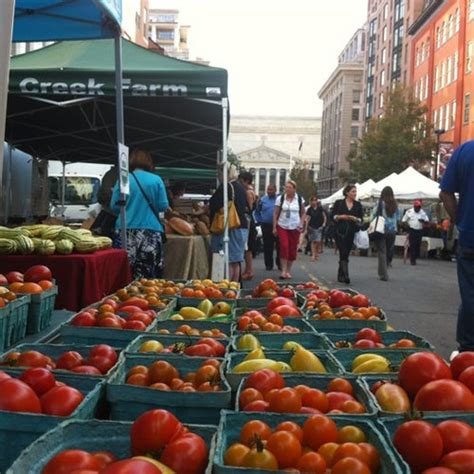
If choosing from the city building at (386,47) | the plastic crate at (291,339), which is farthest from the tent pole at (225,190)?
the city building at (386,47)

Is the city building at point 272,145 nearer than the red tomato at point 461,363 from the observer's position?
No

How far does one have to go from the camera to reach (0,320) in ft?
12.2

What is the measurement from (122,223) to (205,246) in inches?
164

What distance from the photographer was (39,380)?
258cm

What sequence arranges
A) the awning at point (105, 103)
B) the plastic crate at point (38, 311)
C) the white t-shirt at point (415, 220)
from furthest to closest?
1. the white t-shirt at point (415, 220)
2. the awning at point (105, 103)
3. the plastic crate at point (38, 311)

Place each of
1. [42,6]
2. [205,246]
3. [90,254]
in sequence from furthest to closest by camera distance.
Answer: [205,246] → [42,6] → [90,254]

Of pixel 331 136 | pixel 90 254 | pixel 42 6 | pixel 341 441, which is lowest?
pixel 341 441

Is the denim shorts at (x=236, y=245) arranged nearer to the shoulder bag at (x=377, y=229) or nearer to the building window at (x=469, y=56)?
the shoulder bag at (x=377, y=229)

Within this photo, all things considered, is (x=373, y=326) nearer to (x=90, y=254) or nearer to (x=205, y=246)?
(x=90, y=254)

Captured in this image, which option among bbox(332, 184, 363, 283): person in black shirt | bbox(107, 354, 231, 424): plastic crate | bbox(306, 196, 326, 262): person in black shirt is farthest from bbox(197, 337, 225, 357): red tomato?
bbox(306, 196, 326, 262): person in black shirt

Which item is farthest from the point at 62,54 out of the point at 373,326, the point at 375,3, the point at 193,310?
the point at 375,3

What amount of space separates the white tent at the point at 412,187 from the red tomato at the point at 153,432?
23130 millimetres

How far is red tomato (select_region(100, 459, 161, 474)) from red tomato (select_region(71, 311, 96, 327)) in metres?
2.26

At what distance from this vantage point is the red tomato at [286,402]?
2.37m
